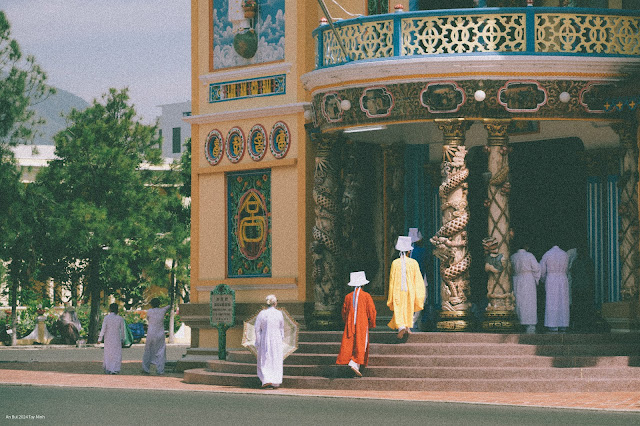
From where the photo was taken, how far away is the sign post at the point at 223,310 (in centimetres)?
2403

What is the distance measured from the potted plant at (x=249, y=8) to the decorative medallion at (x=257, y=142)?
2.06 metres

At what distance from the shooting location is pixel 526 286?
21.0m

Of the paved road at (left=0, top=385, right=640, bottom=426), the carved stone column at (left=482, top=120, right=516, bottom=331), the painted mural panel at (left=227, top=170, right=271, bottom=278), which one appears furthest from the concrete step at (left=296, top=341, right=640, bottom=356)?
the painted mural panel at (left=227, top=170, right=271, bottom=278)

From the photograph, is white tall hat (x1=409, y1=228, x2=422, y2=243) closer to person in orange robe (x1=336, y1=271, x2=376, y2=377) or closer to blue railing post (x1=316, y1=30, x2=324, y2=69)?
person in orange robe (x1=336, y1=271, x2=376, y2=377)

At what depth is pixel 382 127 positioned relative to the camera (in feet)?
70.4

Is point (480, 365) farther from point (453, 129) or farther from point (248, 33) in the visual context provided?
point (248, 33)

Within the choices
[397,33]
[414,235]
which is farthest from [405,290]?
[397,33]

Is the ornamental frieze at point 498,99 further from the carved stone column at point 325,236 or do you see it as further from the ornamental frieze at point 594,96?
the carved stone column at point 325,236

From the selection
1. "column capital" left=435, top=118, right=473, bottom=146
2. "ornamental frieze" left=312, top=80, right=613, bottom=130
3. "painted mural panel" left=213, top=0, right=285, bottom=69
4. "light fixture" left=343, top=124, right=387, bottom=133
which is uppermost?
"painted mural panel" left=213, top=0, right=285, bottom=69

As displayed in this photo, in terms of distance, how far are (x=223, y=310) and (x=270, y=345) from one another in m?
4.41

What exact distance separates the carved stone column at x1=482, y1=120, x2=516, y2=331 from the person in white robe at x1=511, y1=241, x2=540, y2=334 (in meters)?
0.33

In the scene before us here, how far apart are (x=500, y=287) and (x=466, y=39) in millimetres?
3924

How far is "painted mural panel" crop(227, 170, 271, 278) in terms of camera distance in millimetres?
24203

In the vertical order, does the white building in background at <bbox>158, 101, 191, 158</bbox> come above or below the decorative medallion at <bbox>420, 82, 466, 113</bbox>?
above
